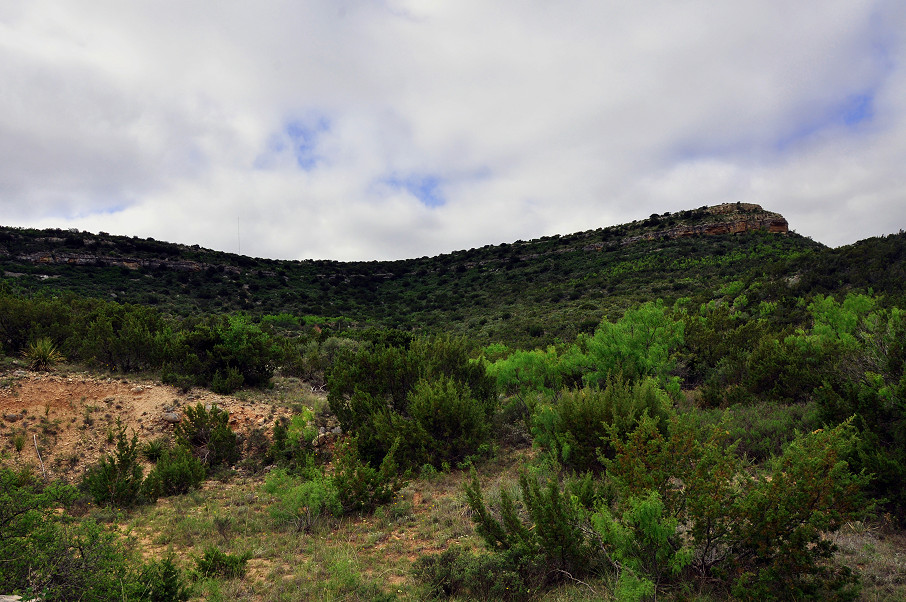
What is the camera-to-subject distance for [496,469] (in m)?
7.20

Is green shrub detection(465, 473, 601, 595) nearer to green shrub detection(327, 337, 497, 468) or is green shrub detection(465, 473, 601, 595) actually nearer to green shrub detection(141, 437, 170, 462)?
green shrub detection(327, 337, 497, 468)

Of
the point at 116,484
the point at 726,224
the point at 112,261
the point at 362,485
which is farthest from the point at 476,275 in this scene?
the point at 116,484

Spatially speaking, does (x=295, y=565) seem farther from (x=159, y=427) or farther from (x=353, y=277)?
(x=353, y=277)

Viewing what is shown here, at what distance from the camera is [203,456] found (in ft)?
26.7

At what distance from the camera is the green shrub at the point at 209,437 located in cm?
811

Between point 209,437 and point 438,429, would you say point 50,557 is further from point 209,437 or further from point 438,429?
point 209,437

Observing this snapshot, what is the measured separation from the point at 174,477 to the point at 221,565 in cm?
333

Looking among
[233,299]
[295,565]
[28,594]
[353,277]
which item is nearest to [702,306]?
[295,565]

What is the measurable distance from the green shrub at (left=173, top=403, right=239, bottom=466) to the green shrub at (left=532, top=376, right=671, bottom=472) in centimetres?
594

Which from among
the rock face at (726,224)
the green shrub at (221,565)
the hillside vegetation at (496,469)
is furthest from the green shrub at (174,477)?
the rock face at (726,224)

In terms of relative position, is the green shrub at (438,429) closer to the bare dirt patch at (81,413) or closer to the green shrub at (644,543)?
the bare dirt patch at (81,413)

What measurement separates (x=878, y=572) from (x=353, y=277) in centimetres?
5194

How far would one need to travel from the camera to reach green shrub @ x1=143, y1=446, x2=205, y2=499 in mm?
6582

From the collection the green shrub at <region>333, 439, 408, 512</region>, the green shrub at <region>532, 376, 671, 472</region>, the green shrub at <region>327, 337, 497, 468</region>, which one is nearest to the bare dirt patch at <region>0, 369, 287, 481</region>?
the green shrub at <region>327, 337, 497, 468</region>
